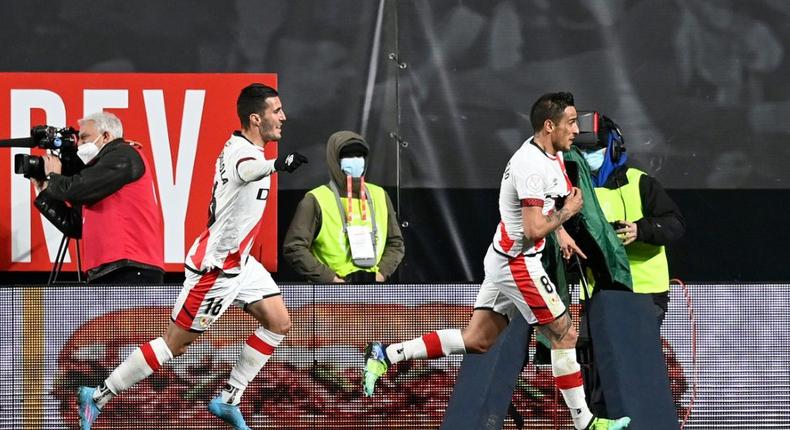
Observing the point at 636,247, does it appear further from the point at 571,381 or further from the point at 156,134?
the point at 156,134

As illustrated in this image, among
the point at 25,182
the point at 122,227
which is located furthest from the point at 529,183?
A: the point at 25,182

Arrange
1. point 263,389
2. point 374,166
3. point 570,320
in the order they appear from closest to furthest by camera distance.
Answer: point 570,320 < point 263,389 < point 374,166

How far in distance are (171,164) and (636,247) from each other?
3.13 metres

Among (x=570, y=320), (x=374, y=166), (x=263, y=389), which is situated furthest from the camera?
(x=374, y=166)

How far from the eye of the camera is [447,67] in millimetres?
9805

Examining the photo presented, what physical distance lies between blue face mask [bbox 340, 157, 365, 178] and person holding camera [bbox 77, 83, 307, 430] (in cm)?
110

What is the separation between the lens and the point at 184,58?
9.84m

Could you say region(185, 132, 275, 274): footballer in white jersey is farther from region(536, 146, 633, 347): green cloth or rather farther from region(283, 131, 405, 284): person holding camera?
region(536, 146, 633, 347): green cloth

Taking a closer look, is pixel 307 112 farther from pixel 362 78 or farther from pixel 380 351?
pixel 380 351

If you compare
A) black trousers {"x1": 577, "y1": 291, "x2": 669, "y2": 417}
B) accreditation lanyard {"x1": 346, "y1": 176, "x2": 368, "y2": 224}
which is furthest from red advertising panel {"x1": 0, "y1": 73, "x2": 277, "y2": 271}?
black trousers {"x1": 577, "y1": 291, "x2": 669, "y2": 417}

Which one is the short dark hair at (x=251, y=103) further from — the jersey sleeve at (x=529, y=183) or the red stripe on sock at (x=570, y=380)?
the red stripe on sock at (x=570, y=380)

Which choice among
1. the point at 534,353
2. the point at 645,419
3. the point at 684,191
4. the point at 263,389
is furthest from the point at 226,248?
the point at 684,191

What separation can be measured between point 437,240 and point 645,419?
242 cm

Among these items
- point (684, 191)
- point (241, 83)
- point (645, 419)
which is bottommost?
point (645, 419)
